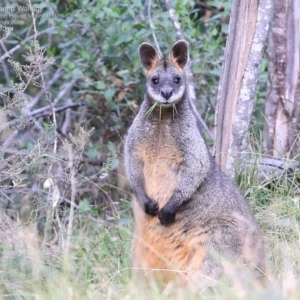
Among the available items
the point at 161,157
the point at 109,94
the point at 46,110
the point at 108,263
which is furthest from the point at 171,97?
the point at 46,110

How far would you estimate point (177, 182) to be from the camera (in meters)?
5.70

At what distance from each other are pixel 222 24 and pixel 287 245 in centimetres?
385

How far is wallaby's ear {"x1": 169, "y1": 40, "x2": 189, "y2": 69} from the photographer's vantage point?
595 cm

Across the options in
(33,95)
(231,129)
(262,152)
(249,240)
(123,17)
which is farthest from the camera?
(33,95)

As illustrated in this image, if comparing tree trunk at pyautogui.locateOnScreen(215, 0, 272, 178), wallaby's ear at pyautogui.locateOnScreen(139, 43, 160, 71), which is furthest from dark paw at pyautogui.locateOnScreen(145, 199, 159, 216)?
tree trunk at pyautogui.locateOnScreen(215, 0, 272, 178)

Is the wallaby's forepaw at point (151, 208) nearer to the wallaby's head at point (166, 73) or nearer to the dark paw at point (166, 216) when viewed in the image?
the dark paw at point (166, 216)

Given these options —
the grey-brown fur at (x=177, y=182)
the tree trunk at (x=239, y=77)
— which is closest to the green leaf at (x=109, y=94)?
the tree trunk at (x=239, y=77)

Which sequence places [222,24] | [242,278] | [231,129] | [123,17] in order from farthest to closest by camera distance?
[222,24]
[123,17]
[231,129]
[242,278]

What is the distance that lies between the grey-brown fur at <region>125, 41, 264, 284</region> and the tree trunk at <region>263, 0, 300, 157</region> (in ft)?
4.26

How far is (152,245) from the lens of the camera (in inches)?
221

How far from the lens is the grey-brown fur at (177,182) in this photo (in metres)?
5.57

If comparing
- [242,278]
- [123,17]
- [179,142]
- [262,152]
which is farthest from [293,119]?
[242,278]

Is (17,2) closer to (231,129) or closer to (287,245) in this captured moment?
(231,129)

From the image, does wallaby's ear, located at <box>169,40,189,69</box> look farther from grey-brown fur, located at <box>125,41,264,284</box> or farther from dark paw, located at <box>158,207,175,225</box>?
dark paw, located at <box>158,207,175,225</box>
